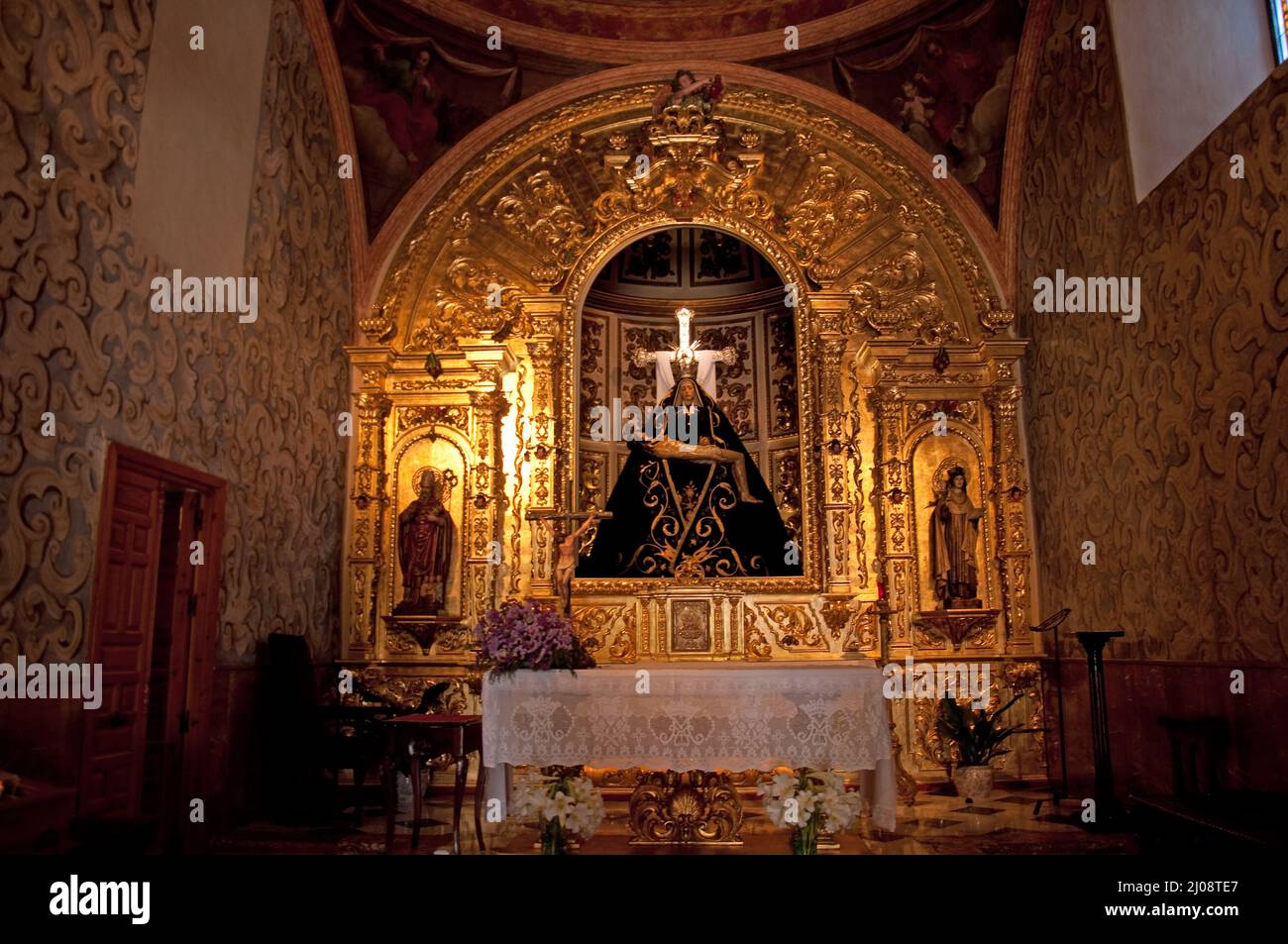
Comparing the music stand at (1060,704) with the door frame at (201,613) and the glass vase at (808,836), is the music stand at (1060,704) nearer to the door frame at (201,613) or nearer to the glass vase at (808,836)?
the glass vase at (808,836)

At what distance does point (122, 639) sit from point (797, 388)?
7.32 meters

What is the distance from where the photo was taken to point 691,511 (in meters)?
11.0

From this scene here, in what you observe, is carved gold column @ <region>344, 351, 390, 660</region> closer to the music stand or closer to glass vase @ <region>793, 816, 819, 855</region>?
glass vase @ <region>793, 816, 819, 855</region>

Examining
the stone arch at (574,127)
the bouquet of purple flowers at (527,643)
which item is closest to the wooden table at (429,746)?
the bouquet of purple flowers at (527,643)

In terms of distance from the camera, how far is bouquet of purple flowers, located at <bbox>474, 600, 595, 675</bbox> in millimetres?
6977


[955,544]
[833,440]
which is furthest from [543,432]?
[955,544]

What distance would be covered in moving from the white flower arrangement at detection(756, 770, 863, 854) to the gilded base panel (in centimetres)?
72

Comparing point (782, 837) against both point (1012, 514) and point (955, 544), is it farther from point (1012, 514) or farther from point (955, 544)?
point (1012, 514)

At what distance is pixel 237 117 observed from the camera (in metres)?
8.43

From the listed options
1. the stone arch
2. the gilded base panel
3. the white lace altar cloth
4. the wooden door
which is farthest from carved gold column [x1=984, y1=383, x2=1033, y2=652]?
the wooden door

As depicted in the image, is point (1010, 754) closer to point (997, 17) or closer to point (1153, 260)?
point (1153, 260)

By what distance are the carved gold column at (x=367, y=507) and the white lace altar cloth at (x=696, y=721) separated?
3.99m

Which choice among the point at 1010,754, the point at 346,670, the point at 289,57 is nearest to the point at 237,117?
the point at 289,57

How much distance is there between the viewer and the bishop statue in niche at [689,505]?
10.8m
